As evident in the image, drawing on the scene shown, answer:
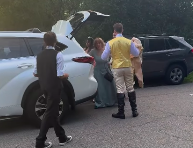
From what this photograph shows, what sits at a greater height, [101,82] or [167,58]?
[167,58]

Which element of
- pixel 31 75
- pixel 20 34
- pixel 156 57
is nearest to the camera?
pixel 31 75

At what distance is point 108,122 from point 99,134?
0.81 m

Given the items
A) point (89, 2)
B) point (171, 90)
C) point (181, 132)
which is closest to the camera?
point (181, 132)

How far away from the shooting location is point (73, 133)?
5609mm

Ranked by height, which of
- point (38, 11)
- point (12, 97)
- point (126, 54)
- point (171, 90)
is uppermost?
point (38, 11)

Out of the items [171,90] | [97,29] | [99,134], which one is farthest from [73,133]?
[97,29]

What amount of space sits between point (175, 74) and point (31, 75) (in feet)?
20.9

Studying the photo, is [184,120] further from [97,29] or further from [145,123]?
[97,29]

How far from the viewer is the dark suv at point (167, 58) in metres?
10.6

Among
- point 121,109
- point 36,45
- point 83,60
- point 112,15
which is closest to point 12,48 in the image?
point 36,45

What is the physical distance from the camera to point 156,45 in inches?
424

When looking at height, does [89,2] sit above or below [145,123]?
above

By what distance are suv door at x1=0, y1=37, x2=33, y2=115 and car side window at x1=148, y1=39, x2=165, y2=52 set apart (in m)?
5.58

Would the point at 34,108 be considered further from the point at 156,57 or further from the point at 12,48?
the point at 156,57
